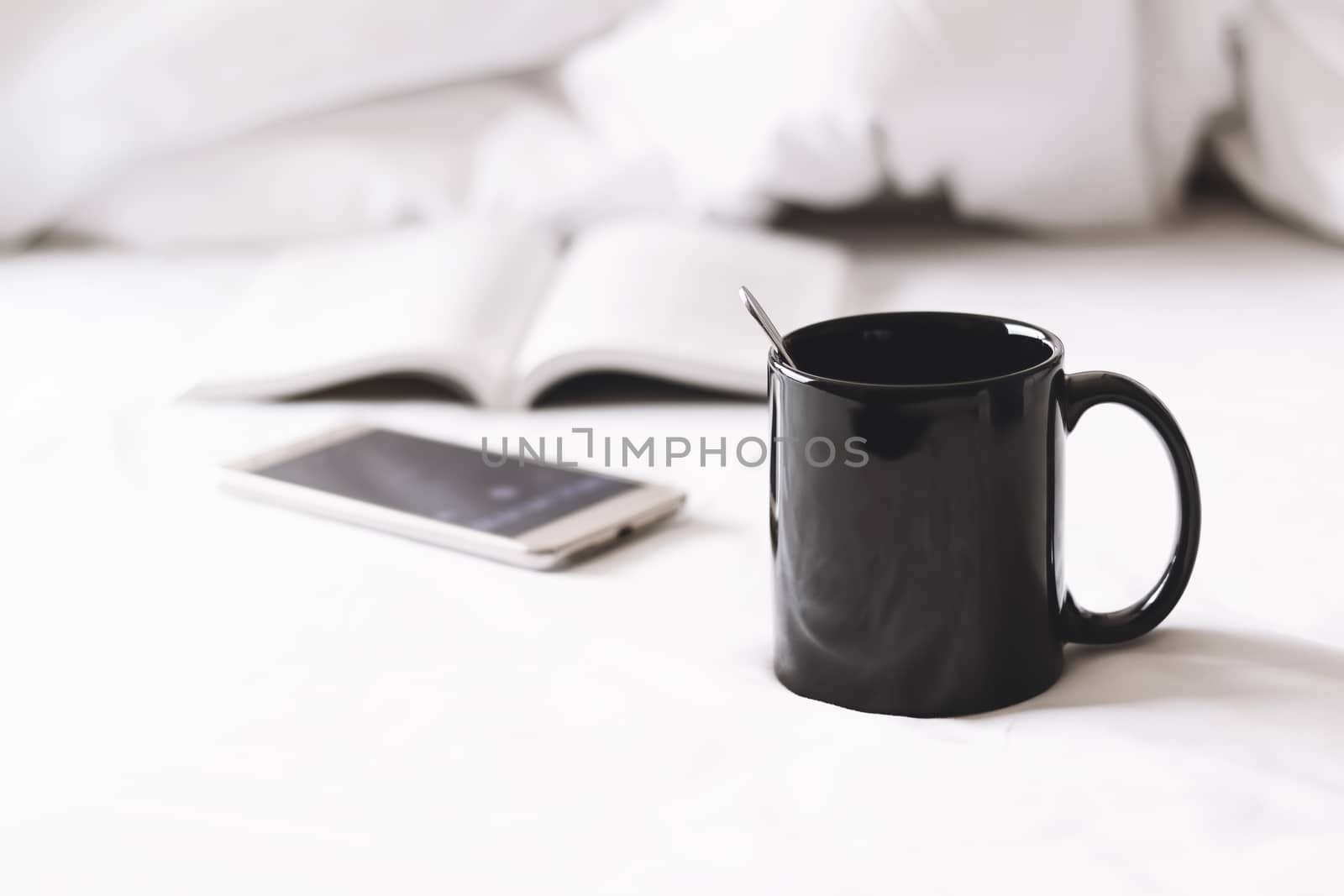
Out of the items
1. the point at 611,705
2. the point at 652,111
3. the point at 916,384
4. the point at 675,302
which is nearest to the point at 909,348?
the point at 916,384

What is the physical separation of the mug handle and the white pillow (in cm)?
81

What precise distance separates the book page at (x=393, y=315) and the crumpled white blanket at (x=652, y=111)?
0.42 feet

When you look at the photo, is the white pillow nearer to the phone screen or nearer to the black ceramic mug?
the phone screen

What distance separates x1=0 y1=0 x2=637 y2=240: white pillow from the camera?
1.15 metres

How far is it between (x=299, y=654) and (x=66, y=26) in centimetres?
83

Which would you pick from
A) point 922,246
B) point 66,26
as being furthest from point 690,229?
point 66,26

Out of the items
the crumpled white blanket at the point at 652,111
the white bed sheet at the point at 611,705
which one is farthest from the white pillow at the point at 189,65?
the white bed sheet at the point at 611,705

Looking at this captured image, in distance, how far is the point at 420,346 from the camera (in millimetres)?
812

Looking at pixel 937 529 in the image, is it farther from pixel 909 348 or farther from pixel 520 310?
pixel 520 310

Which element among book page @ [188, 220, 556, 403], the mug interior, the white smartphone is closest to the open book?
book page @ [188, 220, 556, 403]

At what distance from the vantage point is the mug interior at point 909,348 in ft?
1.62

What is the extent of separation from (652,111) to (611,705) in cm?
72

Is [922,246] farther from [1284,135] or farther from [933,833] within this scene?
[933,833]

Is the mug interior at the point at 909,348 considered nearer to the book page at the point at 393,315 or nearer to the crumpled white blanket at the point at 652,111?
the book page at the point at 393,315
